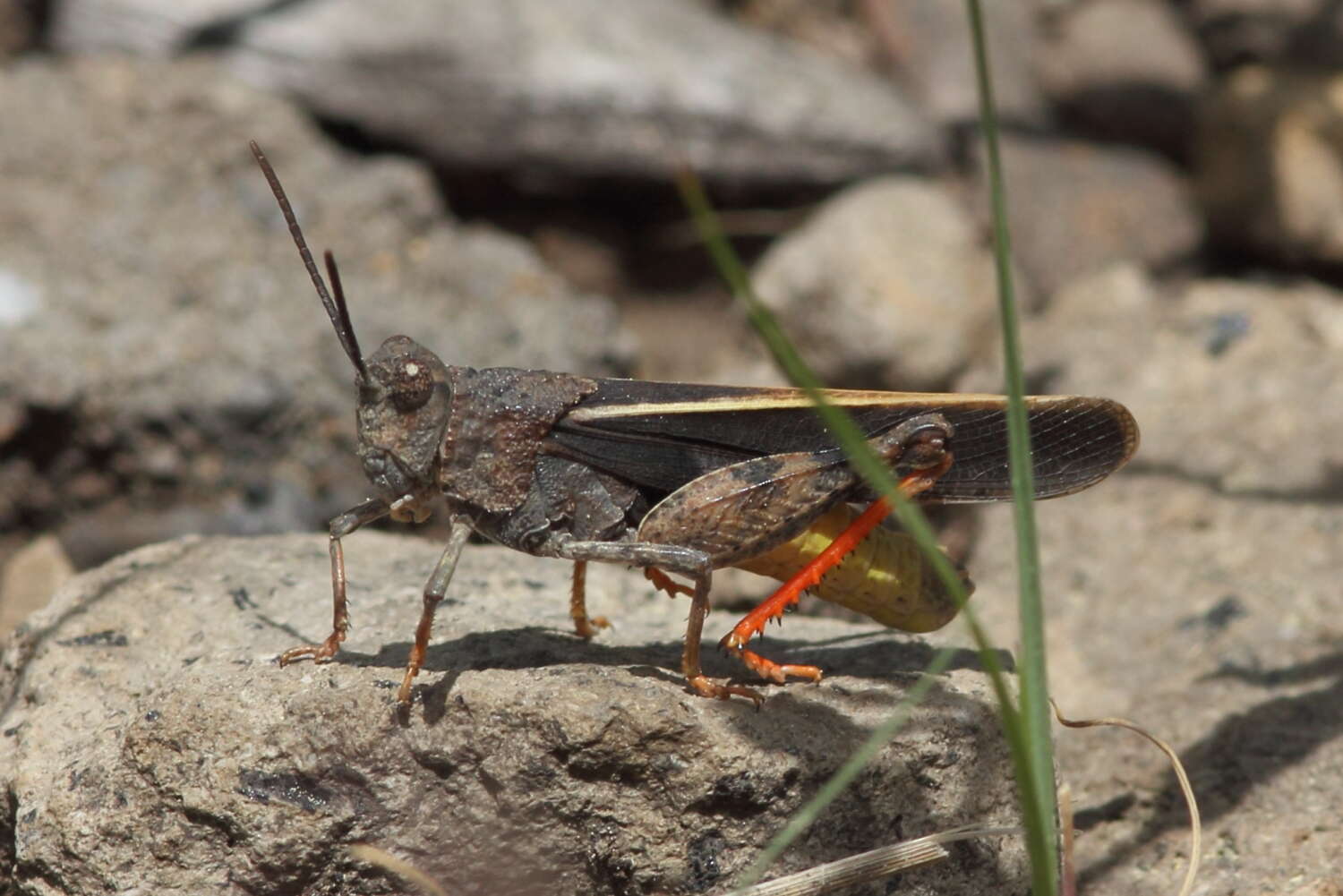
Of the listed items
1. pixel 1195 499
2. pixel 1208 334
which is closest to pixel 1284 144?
pixel 1208 334

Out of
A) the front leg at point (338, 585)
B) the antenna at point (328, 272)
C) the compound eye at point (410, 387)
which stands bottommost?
the front leg at point (338, 585)

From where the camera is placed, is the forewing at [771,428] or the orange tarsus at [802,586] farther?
the forewing at [771,428]

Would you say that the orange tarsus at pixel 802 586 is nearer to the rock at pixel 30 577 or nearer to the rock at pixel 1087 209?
the rock at pixel 30 577

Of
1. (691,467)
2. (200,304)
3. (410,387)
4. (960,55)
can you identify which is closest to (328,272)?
(410,387)

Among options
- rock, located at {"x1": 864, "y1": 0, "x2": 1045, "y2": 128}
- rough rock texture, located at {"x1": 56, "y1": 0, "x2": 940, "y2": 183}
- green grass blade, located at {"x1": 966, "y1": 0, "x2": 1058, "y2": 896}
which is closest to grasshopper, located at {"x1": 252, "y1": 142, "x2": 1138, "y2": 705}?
green grass blade, located at {"x1": 966, "y1": 0, "x2": 1058, "y2": 896}

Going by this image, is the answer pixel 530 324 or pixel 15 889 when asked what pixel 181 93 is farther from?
pixel 15 889

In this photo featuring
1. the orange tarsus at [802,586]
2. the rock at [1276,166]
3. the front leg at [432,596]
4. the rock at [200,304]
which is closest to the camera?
the front leg at [432,596]

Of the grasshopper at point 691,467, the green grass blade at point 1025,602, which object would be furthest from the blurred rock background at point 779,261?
the green grass blade at point 1025,602

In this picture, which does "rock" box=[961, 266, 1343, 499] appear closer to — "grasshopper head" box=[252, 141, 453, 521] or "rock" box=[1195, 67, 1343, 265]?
"rock" box=[1195, 67, 1343, 265]
